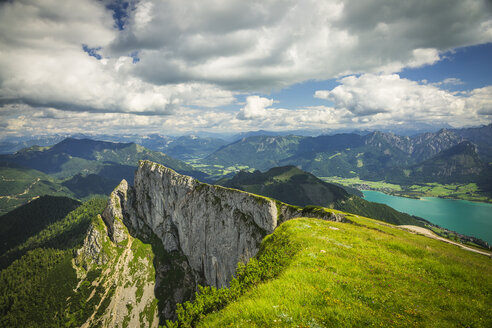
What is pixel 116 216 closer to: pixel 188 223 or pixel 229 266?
pixel 188 223

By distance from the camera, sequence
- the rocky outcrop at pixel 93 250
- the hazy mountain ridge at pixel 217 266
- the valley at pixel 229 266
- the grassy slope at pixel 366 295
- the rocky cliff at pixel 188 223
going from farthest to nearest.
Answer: the rocky outcrop at pixel 93 250
the rocky cliff at pixel 188 223
the hazy mountain ridge at pixel 217 266
the valley at pixel 229 266
the grassy slope at pixel 366 295

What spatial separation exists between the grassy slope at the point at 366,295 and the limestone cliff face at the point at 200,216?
149ft

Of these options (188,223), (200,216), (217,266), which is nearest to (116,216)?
(188,223)

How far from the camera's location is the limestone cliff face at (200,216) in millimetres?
88750

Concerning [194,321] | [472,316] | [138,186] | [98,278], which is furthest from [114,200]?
[472,316]

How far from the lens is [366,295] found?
39.6ft

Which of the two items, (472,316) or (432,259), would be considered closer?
(472,316)

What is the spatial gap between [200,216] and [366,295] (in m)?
118

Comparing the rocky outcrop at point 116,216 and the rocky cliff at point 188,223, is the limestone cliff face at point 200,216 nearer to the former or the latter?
the rocky cliff at point 188,223

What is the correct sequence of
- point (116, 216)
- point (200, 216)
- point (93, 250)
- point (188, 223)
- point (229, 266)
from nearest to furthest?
1. point (229, 266)
2. point (200, 216)
3. point (188, 223)
4. point (93, 250)
5. point (116, 216)

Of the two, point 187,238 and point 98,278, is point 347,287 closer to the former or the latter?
point 187,238

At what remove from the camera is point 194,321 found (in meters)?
13.0

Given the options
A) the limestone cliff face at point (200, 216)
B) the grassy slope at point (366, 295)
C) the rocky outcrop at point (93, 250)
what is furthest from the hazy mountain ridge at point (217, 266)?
the rocky outcrop at point (93, 250)

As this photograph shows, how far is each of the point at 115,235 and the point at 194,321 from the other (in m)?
195
